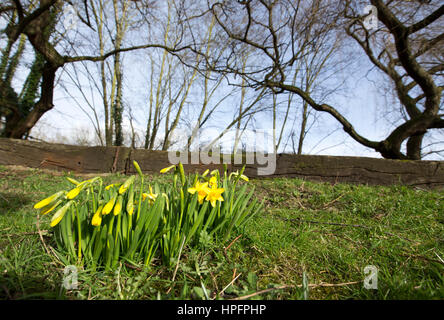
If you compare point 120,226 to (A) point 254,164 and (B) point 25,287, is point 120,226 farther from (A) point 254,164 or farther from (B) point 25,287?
(A) point 254,164

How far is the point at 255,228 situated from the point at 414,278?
2.40ft

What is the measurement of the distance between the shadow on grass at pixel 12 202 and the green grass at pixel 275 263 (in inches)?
0.8

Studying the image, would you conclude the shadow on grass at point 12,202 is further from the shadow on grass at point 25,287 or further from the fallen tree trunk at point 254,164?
the fallen tree trunk at point 254,164

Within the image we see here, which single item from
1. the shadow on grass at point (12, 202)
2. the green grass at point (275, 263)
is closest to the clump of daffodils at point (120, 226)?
the green grass at point (275, 263)

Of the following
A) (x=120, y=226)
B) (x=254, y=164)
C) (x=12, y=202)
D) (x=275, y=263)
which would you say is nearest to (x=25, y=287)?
(x=120, y=226)

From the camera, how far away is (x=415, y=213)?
68.6 inches

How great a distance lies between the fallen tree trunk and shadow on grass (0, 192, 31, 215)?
4.37 feet

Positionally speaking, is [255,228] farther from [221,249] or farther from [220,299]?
[220,299]

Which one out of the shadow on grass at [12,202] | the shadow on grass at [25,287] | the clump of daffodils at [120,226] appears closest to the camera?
the shadow on grass at [25,287]

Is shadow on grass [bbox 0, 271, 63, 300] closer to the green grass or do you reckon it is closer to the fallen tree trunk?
the green grass

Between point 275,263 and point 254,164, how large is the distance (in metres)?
2.27

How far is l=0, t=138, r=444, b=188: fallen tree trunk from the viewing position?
284 cm

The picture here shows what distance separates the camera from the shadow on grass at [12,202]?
5.37 ft

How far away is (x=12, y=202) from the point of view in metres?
1.81
